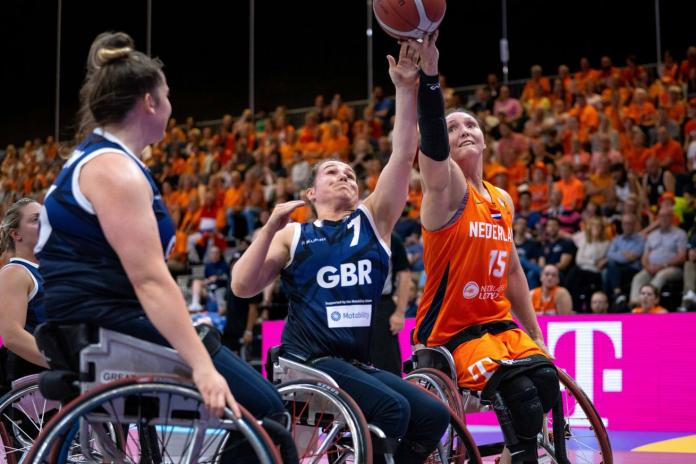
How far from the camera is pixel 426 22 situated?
3.69m

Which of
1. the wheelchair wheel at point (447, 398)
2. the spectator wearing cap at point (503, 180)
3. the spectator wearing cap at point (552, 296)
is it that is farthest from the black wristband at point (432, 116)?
the spectator wearing cap at point (503, 180)

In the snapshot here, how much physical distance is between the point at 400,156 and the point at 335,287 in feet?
1.88

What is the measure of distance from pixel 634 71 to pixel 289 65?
277 inches

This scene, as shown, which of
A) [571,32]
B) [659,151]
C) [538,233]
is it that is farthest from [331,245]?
[571,32]

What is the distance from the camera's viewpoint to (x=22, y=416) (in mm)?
4340

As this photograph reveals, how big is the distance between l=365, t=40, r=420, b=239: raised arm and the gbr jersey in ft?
1.23

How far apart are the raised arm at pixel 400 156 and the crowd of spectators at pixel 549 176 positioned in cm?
488

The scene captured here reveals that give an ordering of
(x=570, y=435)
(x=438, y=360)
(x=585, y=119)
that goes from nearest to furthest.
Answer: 1. (x=438, y=360)
2. (x=570, y=435)
3. (x=585, y=119)

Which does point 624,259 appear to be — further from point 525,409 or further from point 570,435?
point 525,409

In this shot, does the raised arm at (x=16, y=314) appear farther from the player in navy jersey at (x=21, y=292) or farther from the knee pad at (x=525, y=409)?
the knee pad at (x=525, y=409)

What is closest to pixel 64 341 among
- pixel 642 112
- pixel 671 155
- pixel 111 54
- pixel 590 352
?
pixel 111 54

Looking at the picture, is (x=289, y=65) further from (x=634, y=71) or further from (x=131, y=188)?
(x=131, y=188)

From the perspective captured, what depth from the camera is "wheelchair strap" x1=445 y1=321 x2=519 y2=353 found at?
12.5 ft

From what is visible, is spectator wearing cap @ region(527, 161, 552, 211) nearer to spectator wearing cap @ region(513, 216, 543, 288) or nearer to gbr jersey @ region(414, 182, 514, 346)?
spectator wearing cap @ region(513, 216, 543, 288)
